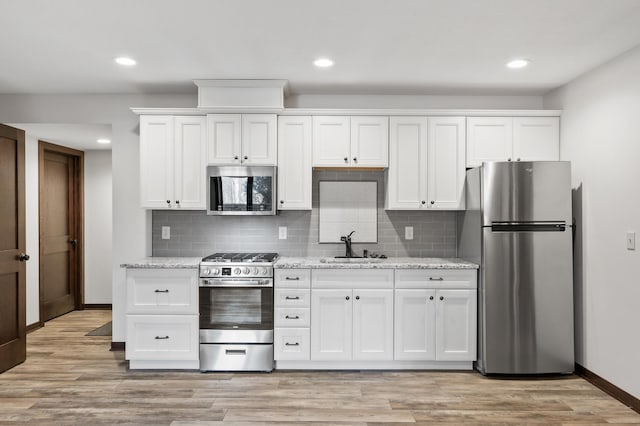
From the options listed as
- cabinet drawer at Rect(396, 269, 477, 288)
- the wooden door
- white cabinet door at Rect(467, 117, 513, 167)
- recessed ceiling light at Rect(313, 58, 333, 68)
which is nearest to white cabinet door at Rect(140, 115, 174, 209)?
the wooden door

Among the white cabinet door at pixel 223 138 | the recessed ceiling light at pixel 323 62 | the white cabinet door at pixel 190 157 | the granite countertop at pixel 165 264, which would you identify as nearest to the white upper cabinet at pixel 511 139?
the recessed ceiling light at pixel 323 62

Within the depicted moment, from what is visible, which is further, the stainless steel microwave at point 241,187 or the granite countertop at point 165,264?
the stainless steel microwave at point 241,187

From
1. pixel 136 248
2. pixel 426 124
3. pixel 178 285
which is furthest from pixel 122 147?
pixel 426 124

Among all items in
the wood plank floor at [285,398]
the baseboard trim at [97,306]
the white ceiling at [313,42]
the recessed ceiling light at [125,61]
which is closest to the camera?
the white ceiling at [313,42]

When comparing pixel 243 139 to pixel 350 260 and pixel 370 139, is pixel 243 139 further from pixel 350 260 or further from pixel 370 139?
pixel 350 260

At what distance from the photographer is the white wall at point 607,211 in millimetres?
3055

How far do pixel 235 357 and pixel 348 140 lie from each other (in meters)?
2.11

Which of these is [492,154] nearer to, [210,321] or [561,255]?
[561,255]

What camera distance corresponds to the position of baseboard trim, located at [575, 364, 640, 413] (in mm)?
3004

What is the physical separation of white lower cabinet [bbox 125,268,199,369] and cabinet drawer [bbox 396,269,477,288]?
1.75 meters

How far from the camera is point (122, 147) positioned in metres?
4.18

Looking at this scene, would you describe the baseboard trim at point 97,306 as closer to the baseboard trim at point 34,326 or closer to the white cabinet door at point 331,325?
the baseboard trim at point 34,326

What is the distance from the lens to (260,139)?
3.87 metres

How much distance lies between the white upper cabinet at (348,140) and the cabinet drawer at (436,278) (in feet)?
3.36
